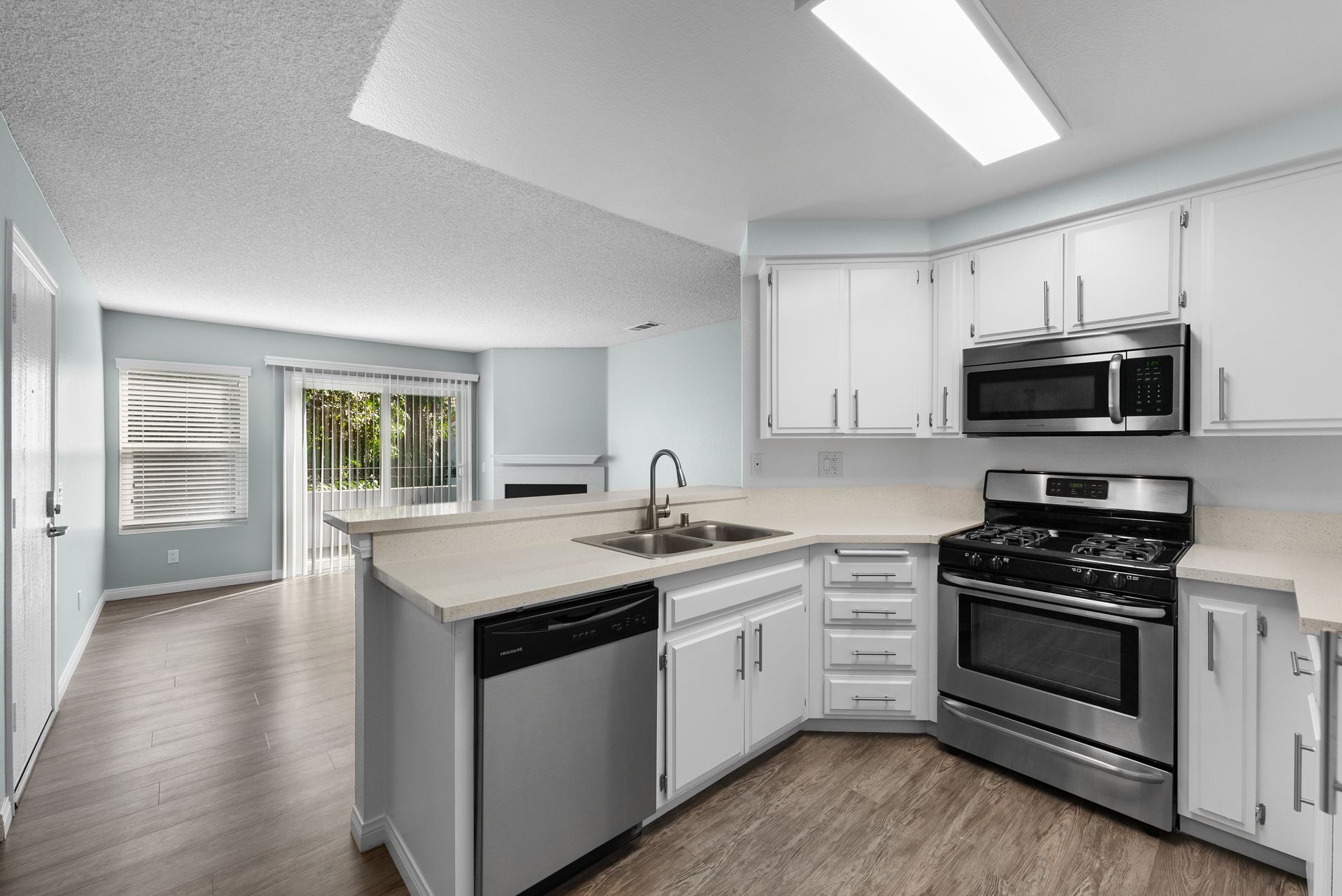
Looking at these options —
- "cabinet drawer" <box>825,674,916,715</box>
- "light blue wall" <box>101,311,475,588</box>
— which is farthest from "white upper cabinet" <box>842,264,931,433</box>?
"light blue wall" <box>101,311,475,588</box>

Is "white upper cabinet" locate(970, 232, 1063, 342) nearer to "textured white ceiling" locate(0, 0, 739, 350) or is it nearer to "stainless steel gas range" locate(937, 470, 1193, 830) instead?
"stainless steel gas range" locate(937, 470, 1193, 830)

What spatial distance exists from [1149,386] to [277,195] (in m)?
3.77

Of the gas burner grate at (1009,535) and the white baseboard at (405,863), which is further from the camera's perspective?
the gas burner grate at (1009,535)

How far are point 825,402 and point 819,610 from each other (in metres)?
1.02

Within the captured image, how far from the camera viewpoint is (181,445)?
17.4ft

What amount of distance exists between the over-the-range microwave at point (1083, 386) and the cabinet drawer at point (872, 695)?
118 centimetres

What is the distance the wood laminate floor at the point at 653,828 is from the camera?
1.78 meters

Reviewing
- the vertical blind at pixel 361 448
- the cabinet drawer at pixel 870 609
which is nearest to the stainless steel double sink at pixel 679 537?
the cabinet drawer at pixel 870 609

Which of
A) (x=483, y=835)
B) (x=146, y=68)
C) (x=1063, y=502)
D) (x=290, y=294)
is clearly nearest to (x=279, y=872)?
(x=483, y=835)

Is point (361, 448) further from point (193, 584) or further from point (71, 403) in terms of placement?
point (71, 403)

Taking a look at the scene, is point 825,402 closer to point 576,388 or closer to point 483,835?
point 483,835

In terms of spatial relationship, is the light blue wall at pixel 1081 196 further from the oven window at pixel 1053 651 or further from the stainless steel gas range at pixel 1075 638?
the oven window at pixel 1053 651

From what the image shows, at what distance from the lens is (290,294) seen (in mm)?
4523

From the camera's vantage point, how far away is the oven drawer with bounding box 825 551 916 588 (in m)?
2.60
